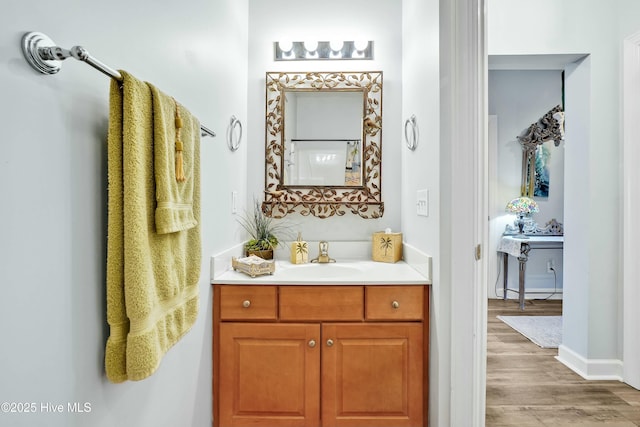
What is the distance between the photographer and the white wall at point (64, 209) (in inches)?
21.8

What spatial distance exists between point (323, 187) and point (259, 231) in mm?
503

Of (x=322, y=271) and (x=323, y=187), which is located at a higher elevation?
(x=323, y=187)

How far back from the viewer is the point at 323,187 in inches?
83.1

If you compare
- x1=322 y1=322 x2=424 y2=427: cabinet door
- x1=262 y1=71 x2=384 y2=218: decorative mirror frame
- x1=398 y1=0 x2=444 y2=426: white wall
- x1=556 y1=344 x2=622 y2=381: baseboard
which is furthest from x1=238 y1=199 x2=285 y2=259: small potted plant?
x1=556 y1=344 x2=622 y2=381: baseboard

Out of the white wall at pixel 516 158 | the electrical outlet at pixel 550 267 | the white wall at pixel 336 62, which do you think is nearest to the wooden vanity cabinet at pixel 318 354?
the white wall at pixel 336 62

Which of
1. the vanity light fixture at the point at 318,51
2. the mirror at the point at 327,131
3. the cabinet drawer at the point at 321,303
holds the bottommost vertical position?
the cabinet drawer at the point at 321,303

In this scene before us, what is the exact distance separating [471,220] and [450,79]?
584 millimetres

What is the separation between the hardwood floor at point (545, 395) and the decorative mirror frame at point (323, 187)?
1311mm

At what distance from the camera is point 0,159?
0.53 m

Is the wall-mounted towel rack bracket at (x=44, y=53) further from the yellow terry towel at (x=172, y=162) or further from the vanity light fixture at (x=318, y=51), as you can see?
the vanity light fixture at (x=318, y=51)

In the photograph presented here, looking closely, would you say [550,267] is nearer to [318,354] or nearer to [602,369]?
[602,369]

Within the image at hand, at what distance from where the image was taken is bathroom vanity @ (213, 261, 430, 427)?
4.95ft

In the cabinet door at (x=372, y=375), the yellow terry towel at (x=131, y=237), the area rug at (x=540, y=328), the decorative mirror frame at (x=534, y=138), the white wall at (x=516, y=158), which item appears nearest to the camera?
the yellow terry towel at (x=131, y=237)

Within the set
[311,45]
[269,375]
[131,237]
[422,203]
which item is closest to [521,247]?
[422,203]
